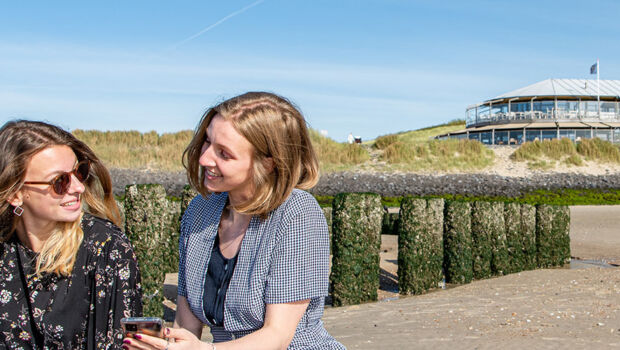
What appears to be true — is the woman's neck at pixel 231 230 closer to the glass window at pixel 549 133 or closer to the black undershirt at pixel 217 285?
the black undershirt at pixel 217 285

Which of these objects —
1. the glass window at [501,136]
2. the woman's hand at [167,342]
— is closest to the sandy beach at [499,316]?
the woman's hand at [167,342]

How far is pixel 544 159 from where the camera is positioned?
35.9 m

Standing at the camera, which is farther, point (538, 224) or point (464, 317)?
point (538, 224)

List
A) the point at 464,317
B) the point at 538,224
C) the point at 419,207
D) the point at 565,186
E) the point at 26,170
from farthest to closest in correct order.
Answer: the point at 565,186 < the point at 538,224 < the point at 419,207 < the point at 464,317 < the point at 26,170

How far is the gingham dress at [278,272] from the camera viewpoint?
111 inches

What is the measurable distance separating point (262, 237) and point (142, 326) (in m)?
0.81

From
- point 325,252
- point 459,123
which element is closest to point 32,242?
point 325,252

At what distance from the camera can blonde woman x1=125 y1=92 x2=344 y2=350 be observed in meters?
2.80

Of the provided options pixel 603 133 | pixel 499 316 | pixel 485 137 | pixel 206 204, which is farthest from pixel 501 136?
pixel 206 204

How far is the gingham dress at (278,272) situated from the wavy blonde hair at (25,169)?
2.41 ft

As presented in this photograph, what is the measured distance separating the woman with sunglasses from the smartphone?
1089mm

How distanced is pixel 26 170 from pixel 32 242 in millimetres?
421

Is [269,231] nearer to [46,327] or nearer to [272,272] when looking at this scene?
[272,272]

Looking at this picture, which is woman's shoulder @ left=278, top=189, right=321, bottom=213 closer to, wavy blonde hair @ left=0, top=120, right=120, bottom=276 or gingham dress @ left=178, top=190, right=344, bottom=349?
gingham dress @ left=178, top=190, right=344, bottom=349
